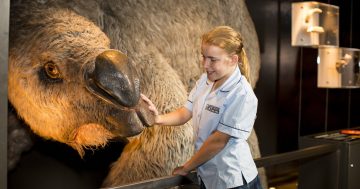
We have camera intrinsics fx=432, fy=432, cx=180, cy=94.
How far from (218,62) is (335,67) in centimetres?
287

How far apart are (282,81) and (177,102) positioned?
1.54 meters

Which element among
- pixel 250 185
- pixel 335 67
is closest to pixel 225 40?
pixel 250 185

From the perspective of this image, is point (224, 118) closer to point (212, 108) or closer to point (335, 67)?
point (212, 108)

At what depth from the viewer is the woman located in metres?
1.88

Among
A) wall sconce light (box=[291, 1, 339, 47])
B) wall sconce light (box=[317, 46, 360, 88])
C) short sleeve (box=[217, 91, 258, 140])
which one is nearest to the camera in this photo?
short sleeve (box=[217, 91, 258, 140])

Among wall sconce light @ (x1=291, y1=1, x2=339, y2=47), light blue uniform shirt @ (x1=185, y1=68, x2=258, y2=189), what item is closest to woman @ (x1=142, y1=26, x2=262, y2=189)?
light blue uniform shirt @ (x1=185, y1=68, x2=258, y2=189)

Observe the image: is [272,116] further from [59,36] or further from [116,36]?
[59,36]

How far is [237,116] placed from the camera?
73.4 inches

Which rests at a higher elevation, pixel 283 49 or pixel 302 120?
pixel 283 49

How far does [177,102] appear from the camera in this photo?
281 centimetres

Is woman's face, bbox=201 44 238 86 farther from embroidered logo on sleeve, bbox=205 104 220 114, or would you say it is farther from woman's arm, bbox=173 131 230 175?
woman's arm, bbox=173 131 230 175

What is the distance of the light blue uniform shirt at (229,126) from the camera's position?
6.16ft

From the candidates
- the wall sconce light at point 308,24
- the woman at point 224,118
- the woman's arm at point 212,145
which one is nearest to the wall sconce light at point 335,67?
the wall sconce light at point 308,24

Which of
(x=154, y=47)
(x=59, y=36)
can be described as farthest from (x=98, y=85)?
(x=154, y=47)
